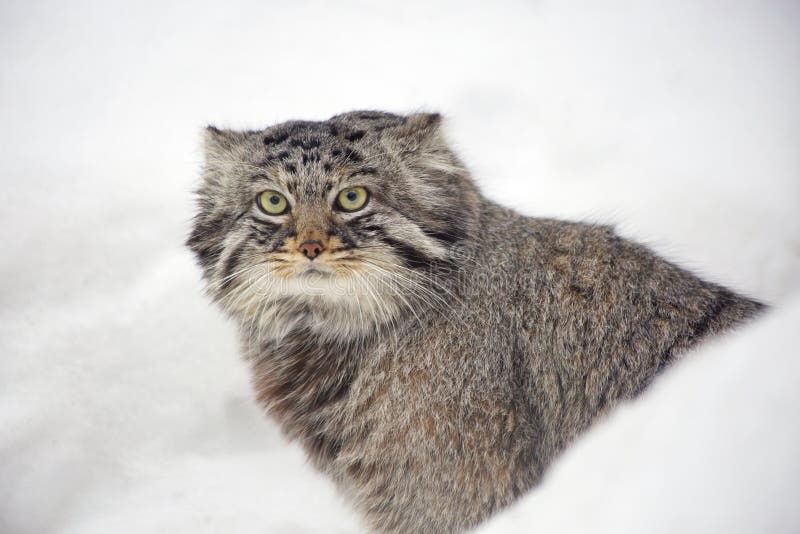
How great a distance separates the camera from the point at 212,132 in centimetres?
269

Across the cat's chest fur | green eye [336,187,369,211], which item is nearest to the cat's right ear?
green eye [336,187,369,211]

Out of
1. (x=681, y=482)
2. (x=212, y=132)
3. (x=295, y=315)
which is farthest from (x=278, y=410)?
(x=681, y=482)

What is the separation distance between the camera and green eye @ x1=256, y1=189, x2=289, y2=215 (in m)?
2.41

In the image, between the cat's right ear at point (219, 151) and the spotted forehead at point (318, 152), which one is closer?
the spotted forehead at point (318, 152)

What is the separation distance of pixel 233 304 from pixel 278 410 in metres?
0.46

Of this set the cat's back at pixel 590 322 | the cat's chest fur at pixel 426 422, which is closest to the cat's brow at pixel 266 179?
the cat's chest fur at pixel 426 422

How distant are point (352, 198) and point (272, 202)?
10.9 inches

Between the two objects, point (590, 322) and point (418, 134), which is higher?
point (418, 134)

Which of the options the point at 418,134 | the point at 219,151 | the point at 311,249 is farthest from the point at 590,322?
the point at 219,151

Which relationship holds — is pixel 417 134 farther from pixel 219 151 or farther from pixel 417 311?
pixel 219 151

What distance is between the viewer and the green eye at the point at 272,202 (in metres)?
2.41

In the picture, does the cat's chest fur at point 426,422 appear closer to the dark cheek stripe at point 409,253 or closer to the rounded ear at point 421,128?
the dark cheek stripe at point 409,253

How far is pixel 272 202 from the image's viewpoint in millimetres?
2430

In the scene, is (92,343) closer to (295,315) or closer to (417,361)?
(295,315)
